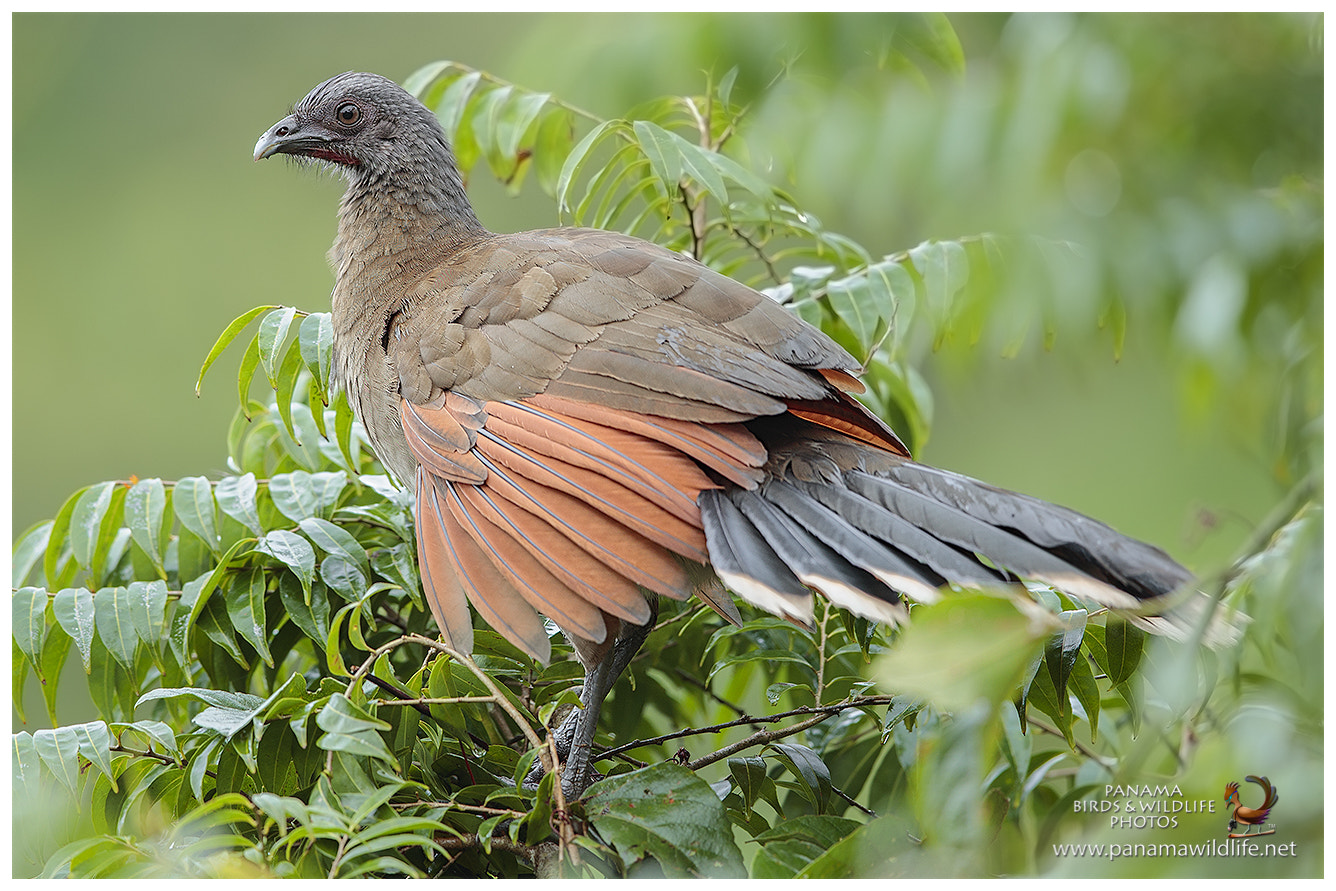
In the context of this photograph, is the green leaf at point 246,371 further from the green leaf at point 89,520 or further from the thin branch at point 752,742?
the thin branch at point 752,742

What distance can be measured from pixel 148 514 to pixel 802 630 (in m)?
0.94

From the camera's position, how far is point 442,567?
60.1 inches

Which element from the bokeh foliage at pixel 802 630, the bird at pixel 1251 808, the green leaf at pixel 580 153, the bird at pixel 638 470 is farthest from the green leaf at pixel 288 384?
the bird at pixel 1251 808

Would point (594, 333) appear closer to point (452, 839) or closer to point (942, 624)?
point (452, 839)

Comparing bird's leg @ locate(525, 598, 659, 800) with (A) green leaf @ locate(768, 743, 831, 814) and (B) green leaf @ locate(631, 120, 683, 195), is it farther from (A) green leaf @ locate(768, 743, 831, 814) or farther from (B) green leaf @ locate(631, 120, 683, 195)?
(B) green leaf @ locate(631, 120, 683, 195)

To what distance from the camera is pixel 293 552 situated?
5.02 feet

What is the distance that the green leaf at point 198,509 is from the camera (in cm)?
165

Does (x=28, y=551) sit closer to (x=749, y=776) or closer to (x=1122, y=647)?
(x=749, y=776)

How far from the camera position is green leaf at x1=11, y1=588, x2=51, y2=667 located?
1555 millimetres

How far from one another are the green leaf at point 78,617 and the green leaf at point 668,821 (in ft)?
2.34

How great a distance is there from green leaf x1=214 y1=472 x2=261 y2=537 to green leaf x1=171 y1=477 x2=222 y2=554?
0.8 inches

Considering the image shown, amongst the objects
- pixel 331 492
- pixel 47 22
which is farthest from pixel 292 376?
pixel 47 22

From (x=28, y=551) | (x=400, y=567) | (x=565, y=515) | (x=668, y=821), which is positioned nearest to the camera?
(x=668, y=821)

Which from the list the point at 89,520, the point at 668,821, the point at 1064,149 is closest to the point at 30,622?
the point at 89,520
